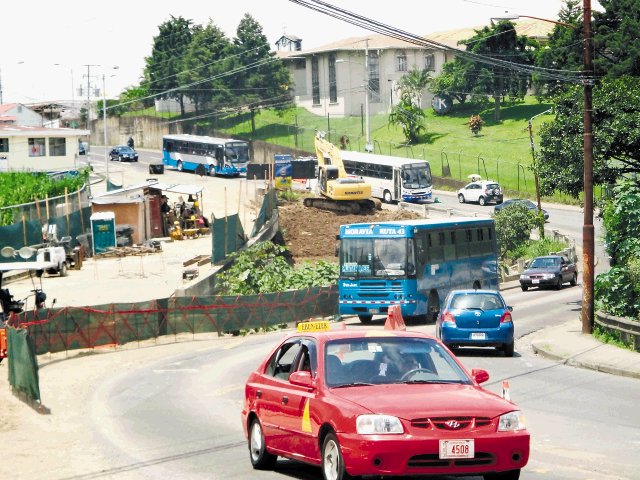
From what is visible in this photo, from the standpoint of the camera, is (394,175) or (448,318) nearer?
(448,318)

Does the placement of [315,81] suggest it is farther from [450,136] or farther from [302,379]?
[302,379]

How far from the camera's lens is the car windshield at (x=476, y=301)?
29448 mm

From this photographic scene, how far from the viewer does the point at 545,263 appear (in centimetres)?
5581

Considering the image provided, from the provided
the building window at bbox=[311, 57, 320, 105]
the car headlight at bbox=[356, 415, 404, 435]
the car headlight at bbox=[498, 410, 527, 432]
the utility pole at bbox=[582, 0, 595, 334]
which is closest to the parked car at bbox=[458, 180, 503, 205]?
the building window at bbox=[311, 57, 320, 105]

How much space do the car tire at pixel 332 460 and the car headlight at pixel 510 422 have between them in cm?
144

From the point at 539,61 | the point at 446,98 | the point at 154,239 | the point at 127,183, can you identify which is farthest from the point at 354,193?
the point at 446,98

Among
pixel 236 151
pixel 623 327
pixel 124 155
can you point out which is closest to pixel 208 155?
pixel 236 151

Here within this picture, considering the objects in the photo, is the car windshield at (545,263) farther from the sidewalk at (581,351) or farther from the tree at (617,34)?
the tree at (617,34)

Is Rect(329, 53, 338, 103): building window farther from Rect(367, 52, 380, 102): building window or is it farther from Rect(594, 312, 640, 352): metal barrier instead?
Rect(594, 312, 640, 352): metal barrier

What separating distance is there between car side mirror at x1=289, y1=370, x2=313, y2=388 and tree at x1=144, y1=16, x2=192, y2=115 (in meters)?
131

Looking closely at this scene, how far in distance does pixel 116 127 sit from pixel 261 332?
110270mm

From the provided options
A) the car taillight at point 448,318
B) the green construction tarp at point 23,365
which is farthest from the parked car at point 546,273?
the green construction tarp at point 23,365

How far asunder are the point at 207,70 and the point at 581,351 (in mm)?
115618

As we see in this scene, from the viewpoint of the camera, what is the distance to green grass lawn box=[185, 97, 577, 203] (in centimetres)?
10381
